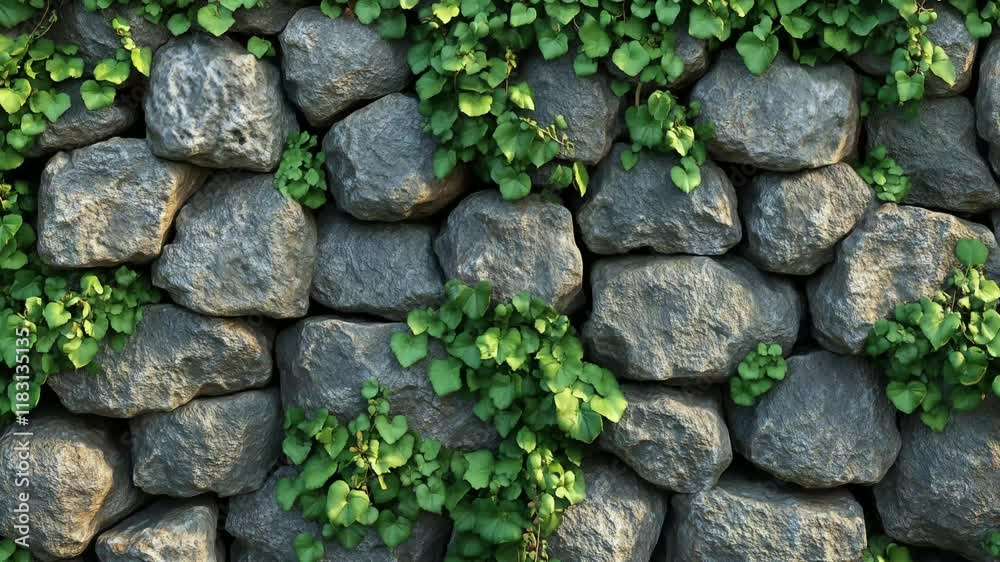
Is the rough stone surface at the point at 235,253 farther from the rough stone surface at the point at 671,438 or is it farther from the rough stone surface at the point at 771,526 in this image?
the rough stone surface at the point at 771,526

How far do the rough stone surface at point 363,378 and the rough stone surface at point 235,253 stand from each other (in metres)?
0.21

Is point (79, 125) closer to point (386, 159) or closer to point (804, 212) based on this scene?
point (386, 159)

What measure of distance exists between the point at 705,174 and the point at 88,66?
80.0 inches

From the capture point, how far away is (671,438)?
311 centimetres

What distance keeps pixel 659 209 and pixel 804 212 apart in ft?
1.49

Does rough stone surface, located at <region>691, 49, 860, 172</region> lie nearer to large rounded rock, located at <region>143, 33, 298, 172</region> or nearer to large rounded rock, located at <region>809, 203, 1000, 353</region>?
large rounded rock, located at <region>809, 203, 1000, 353</region>

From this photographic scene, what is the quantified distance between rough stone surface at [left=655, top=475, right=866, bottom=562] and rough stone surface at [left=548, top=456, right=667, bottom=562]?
0.16 metres

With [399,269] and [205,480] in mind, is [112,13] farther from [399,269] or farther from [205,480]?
[205,480]

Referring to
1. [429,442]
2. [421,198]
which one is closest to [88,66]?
[421,198]

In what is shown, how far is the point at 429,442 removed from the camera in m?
3.19

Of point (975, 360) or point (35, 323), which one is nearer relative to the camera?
point (975, 360)

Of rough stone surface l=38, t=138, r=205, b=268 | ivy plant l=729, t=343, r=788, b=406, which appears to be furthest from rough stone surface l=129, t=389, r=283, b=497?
ivy plant l=729, t=343, r=788, b=406

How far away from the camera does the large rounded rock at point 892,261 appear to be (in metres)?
3.01

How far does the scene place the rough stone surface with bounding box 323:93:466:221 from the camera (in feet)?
10.1
